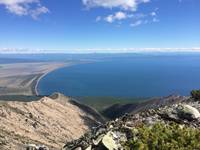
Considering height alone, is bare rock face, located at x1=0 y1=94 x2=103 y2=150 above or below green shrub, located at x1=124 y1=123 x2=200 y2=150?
below

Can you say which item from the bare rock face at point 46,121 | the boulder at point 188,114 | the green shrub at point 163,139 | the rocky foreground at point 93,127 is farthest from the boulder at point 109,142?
the bare rock face at point 46,121

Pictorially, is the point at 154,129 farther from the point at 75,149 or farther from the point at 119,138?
the point at 75,149

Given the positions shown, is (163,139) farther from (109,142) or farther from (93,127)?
(93,127)

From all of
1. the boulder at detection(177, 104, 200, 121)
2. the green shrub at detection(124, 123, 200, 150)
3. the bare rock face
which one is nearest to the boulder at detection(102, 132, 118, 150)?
the green shrub at detection(124, 123, 200, 150)

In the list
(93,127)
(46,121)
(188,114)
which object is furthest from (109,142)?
(46,121)

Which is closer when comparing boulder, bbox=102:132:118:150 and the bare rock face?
boulder, bbox=102:132:118:150

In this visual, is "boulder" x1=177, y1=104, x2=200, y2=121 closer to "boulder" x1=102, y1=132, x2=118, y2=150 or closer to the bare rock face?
"boulder" x1=102, y1=132, x2=118, y2=150

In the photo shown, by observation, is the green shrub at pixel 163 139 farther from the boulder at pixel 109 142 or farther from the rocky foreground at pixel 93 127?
the boulder at pixel 109 142
